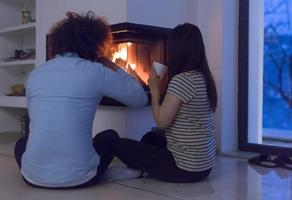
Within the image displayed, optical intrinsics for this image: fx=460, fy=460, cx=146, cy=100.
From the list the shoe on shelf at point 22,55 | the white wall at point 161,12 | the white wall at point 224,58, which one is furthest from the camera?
the shoe on shelf at point 22,55

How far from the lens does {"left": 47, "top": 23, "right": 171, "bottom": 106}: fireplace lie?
2896 mm

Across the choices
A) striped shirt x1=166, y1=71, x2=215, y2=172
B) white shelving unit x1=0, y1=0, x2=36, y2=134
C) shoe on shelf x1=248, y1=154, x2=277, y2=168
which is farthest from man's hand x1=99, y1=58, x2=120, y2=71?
white shelving unit x1=0, y1=0, x2=36, y2=134

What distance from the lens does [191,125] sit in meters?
2.00

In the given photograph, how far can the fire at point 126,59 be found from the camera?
2.94m

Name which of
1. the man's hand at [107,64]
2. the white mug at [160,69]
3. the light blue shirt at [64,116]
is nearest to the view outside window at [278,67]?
the white mug at [160,69]

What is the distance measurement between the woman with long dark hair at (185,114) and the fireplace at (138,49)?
852mm

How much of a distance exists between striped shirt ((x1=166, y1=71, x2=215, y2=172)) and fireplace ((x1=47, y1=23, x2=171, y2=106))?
2.94 feet

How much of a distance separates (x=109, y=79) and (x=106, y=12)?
1.20 m

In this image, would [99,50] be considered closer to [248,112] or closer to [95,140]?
[95,140]

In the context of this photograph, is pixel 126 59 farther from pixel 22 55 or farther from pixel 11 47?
pixel 11 47

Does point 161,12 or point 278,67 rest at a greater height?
point 161,12

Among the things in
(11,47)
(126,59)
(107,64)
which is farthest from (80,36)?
(11,47)

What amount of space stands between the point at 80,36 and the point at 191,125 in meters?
0.61

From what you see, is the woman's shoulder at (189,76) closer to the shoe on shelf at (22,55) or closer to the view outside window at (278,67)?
the view outside window at (278,67)
